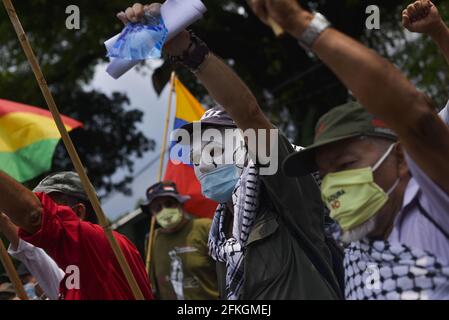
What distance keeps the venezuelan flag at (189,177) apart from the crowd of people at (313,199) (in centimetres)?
410

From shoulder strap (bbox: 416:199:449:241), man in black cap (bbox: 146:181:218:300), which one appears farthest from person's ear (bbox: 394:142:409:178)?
man in black cap (bbox: 146:181:218:300)

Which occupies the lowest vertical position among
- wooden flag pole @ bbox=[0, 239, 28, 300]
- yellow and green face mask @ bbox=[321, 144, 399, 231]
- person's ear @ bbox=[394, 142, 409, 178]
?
yellow and green face mask @ bbox=[321, 144, 399, 231]

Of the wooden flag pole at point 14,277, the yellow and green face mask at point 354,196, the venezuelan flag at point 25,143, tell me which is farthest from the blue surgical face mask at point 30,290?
the yellow and green face mask at point 354,196

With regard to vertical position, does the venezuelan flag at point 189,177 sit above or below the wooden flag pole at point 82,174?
above

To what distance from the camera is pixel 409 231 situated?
2957 millimetres

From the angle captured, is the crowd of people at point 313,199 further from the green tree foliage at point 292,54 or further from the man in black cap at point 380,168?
the green tree foliage at point 292,54

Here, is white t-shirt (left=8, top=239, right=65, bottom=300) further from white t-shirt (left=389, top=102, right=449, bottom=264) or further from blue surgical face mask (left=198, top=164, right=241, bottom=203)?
white t-shirt (left=389, top=102, right=449, bottom=264)

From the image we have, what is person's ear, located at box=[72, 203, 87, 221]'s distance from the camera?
4.74 m

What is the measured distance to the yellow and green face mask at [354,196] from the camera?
9.70ft

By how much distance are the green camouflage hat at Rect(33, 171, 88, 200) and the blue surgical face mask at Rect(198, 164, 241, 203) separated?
1009 millimetres

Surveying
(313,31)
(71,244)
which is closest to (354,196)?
(313,31)

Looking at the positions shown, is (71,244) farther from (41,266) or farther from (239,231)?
(41,266)
